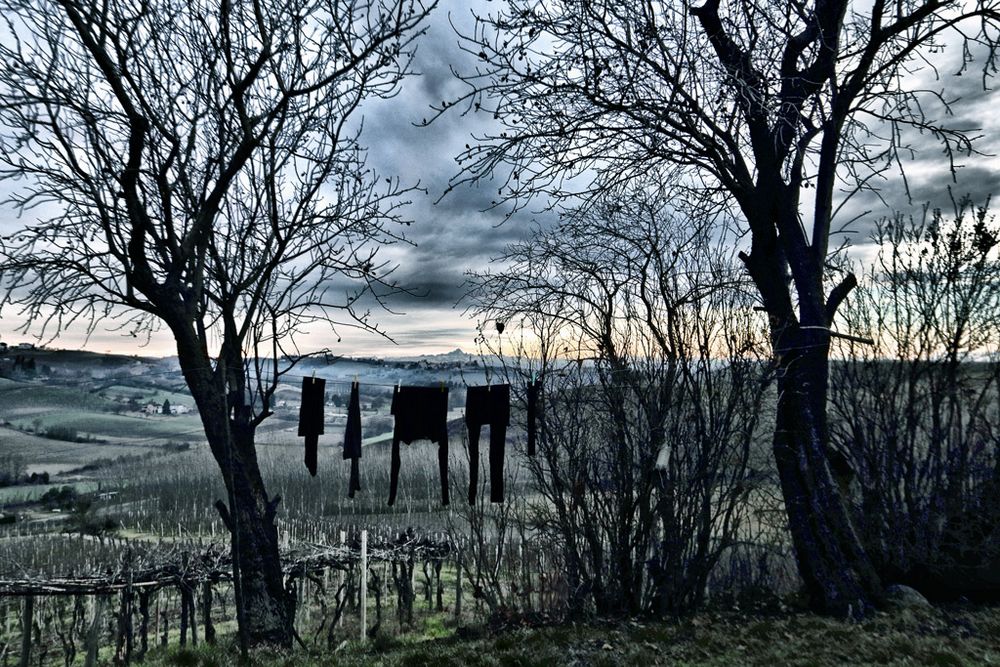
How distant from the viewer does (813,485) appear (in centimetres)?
680

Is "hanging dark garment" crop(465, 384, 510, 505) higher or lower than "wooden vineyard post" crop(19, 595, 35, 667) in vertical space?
higher

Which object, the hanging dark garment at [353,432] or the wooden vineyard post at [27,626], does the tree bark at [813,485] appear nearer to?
the hanging dark garment at [353,432]

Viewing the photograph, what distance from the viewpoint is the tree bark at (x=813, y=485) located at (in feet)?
21.5

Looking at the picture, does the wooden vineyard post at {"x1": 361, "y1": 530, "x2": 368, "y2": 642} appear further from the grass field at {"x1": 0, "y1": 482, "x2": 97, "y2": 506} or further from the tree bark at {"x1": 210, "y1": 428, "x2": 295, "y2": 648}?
the grass field at {"x1": 0, "y1": 482, "x2": 97, "y2": 506}

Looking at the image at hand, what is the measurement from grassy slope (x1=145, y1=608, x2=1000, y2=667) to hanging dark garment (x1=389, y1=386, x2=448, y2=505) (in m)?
1.67

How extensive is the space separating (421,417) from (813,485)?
4.37 meters

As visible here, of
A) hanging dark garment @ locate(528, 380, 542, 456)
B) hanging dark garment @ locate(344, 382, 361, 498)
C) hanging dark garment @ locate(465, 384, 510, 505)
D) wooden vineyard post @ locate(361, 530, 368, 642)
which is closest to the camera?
hanging dark garment @ locate(344, 382, 361, 498)

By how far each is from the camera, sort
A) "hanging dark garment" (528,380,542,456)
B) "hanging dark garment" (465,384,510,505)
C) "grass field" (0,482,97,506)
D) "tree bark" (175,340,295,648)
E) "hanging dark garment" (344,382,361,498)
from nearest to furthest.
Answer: "hanging dark garment" (344,382,361,498), "hanging dark garment" (465,384,510,505), "hanging dark garment" (528,380,542,456), "tree bark" (175,340,295,648), "grass field" (0,482,97,506)

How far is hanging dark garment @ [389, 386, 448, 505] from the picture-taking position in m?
6.51

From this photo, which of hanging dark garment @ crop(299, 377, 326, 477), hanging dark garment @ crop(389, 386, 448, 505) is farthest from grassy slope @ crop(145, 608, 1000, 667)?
hanging dark garment @ crop(299, 377, 326, 477)

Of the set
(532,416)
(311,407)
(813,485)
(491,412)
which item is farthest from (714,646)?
(311,407)

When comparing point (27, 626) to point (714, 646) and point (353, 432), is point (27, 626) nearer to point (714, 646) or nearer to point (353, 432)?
point (353, 432)

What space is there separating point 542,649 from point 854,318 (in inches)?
287

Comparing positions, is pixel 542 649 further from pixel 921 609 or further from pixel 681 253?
pixel 681 253
